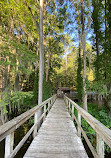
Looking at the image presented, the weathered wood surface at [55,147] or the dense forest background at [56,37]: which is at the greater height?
the dense forest background at [56,37]

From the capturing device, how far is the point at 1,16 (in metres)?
6.51

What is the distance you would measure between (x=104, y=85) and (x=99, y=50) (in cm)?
421

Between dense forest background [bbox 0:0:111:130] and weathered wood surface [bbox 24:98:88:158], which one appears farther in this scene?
dense forest background [bbox 0:0:111:130]

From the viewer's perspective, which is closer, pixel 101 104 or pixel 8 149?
pixel 8 149

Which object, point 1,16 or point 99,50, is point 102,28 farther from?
point 1,16

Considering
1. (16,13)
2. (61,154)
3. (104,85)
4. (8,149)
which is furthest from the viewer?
(104,85)

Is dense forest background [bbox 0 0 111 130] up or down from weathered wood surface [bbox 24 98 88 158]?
up

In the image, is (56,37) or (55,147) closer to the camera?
(55,147)

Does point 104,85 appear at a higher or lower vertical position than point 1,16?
lower

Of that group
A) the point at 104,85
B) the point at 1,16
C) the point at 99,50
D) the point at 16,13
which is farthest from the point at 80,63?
the point at 1,16

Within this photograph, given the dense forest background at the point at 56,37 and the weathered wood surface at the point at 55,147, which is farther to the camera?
the dense forest background at the point at 56,37

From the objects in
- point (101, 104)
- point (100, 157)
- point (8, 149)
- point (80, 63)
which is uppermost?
point (80, 63)

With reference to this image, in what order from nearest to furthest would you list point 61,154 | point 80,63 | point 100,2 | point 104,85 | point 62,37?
point 61,154, point 104,85, point 100,2, point 62,37, point 80,63

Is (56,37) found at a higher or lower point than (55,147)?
higher
